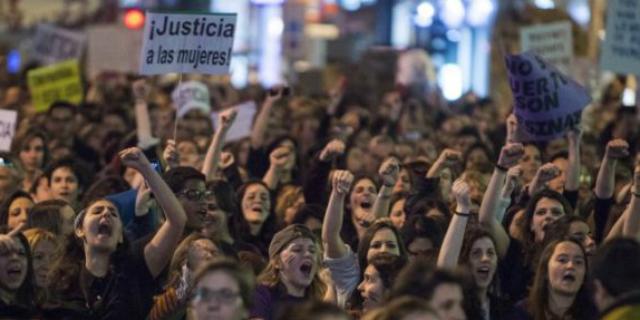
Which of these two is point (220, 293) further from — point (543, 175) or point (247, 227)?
point (247, 227)

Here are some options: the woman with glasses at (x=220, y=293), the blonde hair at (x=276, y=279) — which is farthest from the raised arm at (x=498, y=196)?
the woman with glasses at (x=220, y=293)

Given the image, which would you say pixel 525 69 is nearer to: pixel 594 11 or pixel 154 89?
pixel 154 89

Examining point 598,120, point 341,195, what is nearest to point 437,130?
point 598,120

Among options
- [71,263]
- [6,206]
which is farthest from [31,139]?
[71,263]

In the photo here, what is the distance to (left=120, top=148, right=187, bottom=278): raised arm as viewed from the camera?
12.1 meters

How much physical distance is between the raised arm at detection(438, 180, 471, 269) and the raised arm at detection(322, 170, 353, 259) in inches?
29.7

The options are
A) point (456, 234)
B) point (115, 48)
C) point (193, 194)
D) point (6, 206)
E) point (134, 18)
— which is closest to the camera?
point (456, 234)

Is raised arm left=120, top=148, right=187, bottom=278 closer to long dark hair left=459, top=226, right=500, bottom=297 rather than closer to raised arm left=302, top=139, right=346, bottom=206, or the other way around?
long dark hair left=459, top=226, right=500, bottom=297

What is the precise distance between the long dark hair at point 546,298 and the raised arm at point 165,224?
1901mm

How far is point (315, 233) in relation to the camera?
13.2 metres

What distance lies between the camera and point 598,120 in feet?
85.7

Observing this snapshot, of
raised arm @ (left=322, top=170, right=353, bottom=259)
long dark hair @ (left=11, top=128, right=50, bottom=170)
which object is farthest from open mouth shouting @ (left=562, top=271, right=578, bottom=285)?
long dark hair @ (left=11, top=128, right=50, bottom=170)

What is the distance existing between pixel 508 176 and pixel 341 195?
6.29 ft

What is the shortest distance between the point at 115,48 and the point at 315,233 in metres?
14.4
